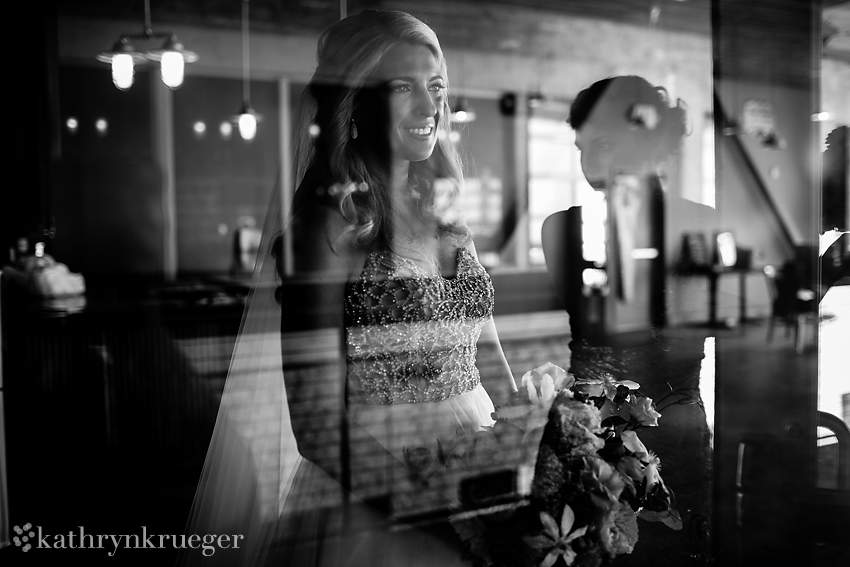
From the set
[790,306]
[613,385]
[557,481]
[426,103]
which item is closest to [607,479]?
[557,481]

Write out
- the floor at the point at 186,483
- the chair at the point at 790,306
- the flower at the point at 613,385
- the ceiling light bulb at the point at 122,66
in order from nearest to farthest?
the flower at the point at 613,385 < the floor at the point at 186,483 < the chair at the point at 790,306 < the ceiling light bulb at the point at 122,66

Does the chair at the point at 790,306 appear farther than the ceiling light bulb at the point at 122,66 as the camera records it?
No

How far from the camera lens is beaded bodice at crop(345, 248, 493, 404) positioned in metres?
1.18

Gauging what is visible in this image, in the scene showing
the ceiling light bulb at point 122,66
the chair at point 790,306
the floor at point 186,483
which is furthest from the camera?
the ceiling light bulb at point 122,66

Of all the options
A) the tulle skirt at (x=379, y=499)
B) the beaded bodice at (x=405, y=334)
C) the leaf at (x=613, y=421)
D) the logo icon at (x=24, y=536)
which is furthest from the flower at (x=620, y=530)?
the logo icon at (x=24, y=536)

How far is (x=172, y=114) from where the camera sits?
5.06m

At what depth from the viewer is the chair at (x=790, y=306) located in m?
1.24

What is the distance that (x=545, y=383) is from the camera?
1000 millimetres

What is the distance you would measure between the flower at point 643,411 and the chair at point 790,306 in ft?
1.15

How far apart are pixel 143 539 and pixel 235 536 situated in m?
0.15

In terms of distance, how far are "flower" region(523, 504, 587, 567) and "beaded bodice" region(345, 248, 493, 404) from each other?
34cm

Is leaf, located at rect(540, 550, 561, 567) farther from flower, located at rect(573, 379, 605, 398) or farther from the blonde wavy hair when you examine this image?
the blonde wavy hair

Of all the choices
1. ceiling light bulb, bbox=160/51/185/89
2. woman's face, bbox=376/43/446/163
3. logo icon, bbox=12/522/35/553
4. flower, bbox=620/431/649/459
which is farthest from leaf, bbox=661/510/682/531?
ceiling light bulb, bbox=160/51/185/89

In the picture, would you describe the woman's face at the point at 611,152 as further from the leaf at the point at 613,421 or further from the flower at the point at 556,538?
the flower at the point at 556,538
